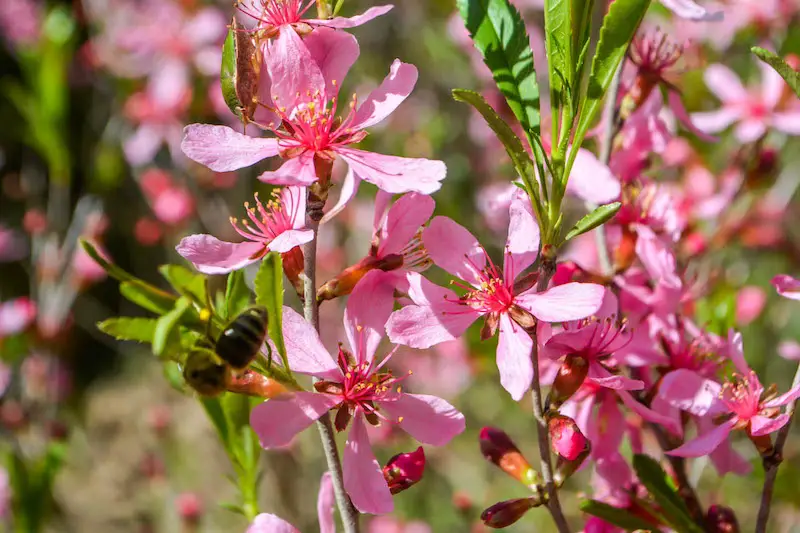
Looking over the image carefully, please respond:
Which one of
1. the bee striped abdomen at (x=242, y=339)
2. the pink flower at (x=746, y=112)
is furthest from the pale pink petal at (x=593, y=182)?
the pink flower at (x=746, y=112)

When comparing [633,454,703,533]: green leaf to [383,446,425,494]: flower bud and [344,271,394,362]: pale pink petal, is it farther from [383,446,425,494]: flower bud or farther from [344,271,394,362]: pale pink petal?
[344,271,394,362]: pale pink petal

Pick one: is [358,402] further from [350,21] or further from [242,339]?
[350,21]

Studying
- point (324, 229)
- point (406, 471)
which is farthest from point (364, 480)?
point (324, 229)

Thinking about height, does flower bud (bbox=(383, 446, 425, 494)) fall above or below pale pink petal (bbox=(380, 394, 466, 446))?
below

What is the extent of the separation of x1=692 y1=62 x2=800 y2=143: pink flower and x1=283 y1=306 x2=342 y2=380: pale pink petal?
5.50 ft

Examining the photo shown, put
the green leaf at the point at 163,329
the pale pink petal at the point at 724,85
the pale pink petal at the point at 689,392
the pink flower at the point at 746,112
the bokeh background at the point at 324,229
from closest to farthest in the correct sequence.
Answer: the green leaf at the point at 163,329 → the pale pink petal at the point at 689,392 → the pink flower at the point at 746,112 → the pale pink petal at the point at 724,85 → the bokeh background at the point at 324,229

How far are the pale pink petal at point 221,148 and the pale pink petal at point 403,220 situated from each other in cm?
20

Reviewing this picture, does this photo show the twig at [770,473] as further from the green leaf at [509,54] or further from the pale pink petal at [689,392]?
the green leaf at [509,54]

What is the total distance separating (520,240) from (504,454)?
355 mm

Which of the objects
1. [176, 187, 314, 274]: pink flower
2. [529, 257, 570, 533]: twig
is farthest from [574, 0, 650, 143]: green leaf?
[176, 187, 314, 274]: pink flower

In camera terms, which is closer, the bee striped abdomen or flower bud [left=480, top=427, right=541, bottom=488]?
the bee striped abdomen

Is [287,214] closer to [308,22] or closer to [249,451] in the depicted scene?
[308,22]

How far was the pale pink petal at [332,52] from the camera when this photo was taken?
109 centimetres

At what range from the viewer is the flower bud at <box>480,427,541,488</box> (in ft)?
3.76
